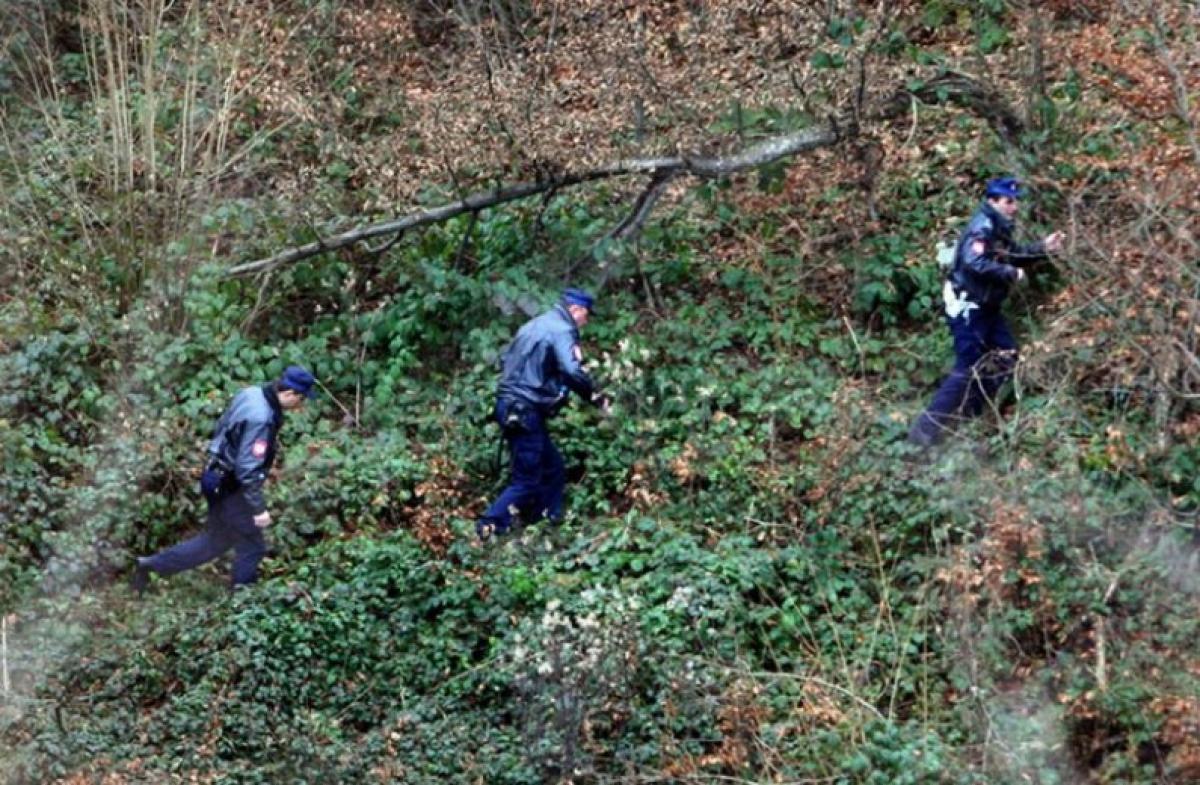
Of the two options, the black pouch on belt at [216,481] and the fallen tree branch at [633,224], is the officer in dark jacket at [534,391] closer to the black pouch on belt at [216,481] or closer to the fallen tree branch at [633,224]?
the black pouch on belt at [216,481]

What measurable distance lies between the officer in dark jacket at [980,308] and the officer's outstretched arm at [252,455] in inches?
160

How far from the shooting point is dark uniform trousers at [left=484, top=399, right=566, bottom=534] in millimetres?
12391

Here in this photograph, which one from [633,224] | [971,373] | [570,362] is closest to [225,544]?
[570,362]

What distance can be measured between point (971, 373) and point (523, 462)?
9.50ft

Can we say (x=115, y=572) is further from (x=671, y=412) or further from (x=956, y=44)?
(x=956, y=44)

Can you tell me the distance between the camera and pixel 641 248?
14664 millimetres

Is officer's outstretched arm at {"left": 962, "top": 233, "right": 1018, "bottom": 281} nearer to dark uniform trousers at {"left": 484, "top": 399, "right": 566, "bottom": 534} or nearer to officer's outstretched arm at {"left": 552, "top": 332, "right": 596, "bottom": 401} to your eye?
officer's outstretched arm at {"left": 552, "top": 332, "right": 596, "bottom": 401}

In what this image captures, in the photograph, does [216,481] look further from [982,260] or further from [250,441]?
[982,260]

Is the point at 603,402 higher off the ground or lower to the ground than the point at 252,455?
lower

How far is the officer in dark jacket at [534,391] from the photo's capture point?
40.6 ft

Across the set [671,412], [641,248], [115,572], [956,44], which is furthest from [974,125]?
[115,572]

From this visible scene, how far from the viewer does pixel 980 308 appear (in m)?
12.4

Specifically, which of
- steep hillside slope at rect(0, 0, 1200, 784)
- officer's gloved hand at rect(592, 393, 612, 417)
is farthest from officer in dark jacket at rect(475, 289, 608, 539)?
steep hillside slope at rect(0, 0, 1200, 784)

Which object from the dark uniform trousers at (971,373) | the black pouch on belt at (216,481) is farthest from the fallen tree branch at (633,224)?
the black pouch on belt at (216,481)
